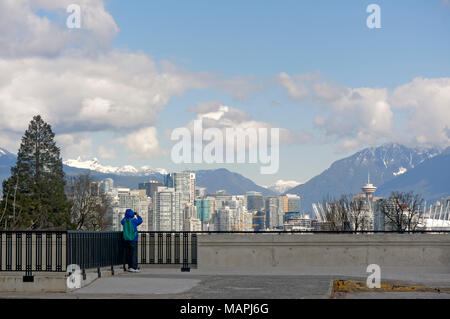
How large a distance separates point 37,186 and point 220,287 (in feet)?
285

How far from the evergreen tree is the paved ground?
7290 centimetres

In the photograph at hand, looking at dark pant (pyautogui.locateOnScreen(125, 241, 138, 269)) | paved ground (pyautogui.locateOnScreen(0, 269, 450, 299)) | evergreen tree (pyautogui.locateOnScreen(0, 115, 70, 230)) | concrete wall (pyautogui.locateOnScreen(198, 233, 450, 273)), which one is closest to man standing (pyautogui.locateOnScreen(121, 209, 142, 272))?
dark pant (pyautogui.locateOnScreen(125, 241, 138, 269))

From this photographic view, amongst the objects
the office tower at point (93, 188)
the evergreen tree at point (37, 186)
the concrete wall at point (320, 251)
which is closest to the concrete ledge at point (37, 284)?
the concrete wall at point (320, 251)

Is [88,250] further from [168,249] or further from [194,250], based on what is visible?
[194,250]

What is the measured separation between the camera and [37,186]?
100250 mm

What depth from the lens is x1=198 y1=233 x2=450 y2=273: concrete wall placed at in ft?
80.6

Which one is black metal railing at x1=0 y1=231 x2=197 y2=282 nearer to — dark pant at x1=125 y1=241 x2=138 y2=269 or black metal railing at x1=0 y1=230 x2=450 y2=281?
black metal railing at x1=0 y1=230 x2=450 y2=281

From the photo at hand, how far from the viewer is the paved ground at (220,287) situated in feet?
51.2
